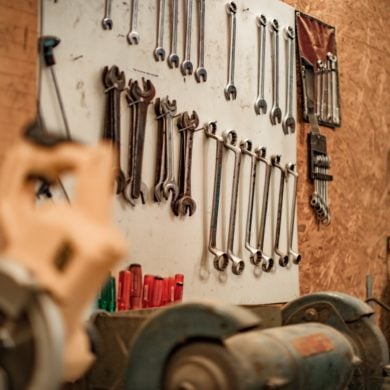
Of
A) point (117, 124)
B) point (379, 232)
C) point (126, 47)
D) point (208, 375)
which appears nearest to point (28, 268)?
point (208, 375)

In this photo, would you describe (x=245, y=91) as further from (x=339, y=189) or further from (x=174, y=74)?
(x=339, y=189)

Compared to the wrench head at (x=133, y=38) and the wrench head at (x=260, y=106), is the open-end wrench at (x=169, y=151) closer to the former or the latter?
the wrench head at (x=133, y=38)

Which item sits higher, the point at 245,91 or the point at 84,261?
the point at 245,91

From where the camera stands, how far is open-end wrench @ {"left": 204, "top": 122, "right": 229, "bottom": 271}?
2.63m

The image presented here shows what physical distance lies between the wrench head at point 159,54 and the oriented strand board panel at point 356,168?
954 millimetres

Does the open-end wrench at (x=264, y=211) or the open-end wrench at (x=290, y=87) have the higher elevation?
the open-end wrench at (x=290, y=87)

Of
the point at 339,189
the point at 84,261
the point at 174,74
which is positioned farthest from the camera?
the point at 339,189

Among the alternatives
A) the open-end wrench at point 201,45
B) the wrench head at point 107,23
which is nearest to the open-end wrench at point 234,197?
the open-end wrench at point 201,45

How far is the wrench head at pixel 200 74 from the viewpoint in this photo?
2.63 metres

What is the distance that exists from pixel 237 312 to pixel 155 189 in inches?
39.0

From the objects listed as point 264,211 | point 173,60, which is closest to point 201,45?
point 173,60

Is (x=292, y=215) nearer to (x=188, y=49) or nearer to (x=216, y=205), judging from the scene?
(x=216, y=205)

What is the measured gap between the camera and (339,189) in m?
3.43

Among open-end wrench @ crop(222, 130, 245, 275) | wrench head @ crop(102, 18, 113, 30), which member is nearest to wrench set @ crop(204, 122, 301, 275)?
open-end wrench @ crop(222, 130, 245, 275)
